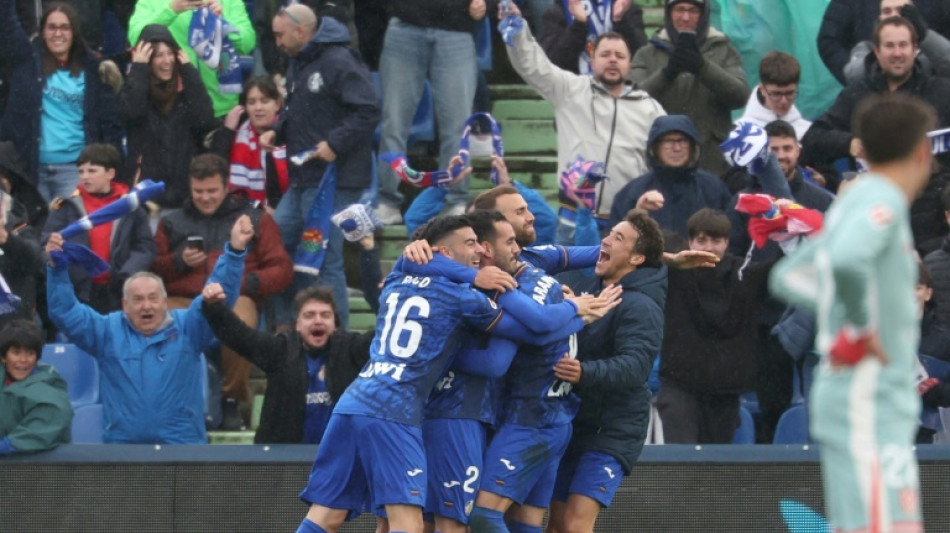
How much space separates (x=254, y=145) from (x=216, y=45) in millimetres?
781

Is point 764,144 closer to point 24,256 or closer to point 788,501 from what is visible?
point 788,501

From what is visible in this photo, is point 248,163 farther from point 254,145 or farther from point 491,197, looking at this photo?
point 491,197

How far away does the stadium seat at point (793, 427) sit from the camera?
409 inches

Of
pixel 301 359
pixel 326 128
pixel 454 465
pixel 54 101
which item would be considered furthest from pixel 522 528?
pixel 54 101

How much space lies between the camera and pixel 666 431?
10273 millimetres

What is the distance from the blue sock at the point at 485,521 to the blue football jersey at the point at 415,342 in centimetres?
55

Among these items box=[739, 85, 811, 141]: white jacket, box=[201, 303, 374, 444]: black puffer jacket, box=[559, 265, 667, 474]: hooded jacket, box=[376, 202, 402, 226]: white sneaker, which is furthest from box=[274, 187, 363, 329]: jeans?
box=[559, 265, 667, 474]: hooded jacket

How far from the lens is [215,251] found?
11.4m

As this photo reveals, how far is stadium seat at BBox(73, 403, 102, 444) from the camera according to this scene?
10.8 meters

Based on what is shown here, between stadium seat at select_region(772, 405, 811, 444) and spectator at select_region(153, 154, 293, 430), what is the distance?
3.22 metres

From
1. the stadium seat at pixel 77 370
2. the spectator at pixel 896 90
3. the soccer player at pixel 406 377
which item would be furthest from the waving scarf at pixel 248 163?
the soccer player at pixel 406 377

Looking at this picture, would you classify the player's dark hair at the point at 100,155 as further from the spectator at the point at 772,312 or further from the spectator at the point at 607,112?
Answer: the spectator at the point at 772,312

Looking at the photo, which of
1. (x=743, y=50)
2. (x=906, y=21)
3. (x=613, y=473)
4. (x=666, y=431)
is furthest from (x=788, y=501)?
(x=743, y=50)

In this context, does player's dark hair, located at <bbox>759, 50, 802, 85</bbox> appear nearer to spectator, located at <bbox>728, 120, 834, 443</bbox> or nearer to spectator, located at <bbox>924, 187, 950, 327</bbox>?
spectator, located at <bbox>728, 120, 834, 443</bbox>
